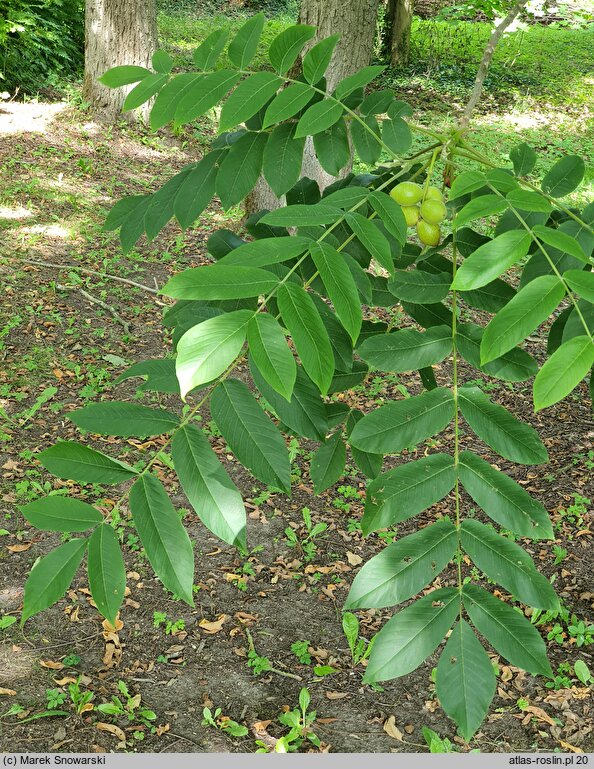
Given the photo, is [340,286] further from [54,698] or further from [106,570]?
[54,698]

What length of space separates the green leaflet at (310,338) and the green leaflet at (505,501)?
0.41m

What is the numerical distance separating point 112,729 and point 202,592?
2.88 ft

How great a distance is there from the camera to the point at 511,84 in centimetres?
1307

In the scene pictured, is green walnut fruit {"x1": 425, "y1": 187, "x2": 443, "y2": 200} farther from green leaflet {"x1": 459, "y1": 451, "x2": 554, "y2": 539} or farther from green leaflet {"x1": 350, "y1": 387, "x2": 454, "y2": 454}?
green leaflet {"x1": 459, "y1": 451, "x2": 554, "y2": 539}

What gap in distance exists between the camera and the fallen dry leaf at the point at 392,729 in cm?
331

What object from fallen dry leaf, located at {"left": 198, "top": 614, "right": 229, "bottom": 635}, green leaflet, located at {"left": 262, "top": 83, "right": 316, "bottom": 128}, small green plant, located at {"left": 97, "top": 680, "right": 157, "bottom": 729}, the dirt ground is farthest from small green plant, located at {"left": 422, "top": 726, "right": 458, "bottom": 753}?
green leaflet, located at {"left": 262, "top": 83, "right": 316, "bottom": 128}

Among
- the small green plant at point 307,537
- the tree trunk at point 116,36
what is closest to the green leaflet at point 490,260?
the small green plant at point 307,537

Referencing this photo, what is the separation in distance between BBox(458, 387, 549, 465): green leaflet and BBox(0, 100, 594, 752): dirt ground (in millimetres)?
2227

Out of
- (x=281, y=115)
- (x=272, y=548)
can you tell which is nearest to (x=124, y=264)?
(x=272, y=548)

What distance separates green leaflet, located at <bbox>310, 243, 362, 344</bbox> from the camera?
140 centimetres

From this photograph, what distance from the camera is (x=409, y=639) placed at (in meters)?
1.39

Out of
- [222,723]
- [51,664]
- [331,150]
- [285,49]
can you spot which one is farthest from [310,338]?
[51,664]

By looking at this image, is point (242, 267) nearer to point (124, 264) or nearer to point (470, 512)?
point (470, 512)

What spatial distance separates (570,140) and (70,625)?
10111 millimetres
